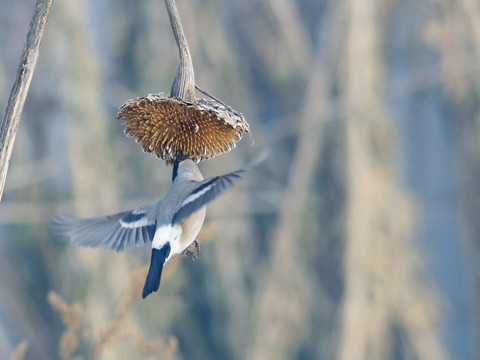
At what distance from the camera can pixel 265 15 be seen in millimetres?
3984

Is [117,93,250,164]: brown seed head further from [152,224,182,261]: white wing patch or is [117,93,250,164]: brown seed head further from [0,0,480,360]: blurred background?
[0,0,480,360]: blurred background

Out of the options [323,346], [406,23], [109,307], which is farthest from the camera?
[406,23]

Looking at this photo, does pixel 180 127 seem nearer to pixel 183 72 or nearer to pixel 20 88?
pixel 183 72

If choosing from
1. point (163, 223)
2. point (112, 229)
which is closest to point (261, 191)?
point (112, 229)

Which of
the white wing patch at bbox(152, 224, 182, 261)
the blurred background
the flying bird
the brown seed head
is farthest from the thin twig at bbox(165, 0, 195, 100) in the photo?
the blurred background

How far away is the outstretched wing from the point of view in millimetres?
1158

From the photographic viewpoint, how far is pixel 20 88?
2.93 feet

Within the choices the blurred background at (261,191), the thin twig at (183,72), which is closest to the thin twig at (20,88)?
the thin twig at (183,72)

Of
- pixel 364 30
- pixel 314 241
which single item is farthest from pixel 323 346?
pixel 364 30

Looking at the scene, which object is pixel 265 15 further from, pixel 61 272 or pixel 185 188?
pixel 185 188

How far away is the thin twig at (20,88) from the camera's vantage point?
2.89 ft

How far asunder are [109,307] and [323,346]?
112 cm

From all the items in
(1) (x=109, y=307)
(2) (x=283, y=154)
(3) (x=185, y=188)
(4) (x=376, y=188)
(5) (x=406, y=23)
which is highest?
(5) (x=406, y=23)

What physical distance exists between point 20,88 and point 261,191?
2801 mm
